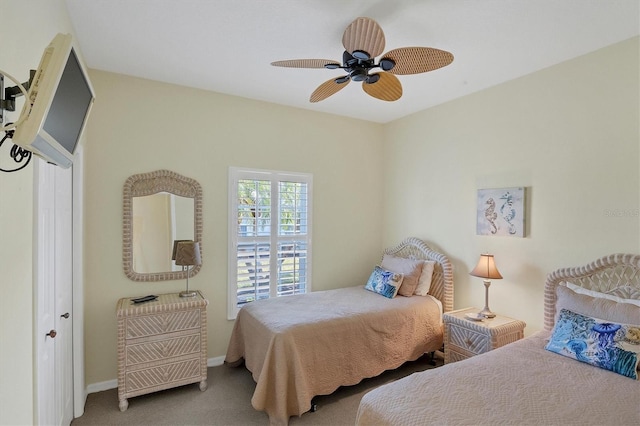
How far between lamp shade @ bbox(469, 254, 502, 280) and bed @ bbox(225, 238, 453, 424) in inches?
19.9

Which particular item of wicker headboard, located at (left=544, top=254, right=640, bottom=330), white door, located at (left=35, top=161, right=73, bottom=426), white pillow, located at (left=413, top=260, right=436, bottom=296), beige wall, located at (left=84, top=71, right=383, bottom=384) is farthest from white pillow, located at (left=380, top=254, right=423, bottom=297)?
white door, located at (left=35, top=161, right=73, bottom=426)

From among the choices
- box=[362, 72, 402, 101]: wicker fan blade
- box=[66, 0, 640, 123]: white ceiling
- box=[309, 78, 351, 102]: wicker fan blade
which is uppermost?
box=[66, 0, 640, 123]: white ceiling

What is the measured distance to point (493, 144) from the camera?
3.29 m

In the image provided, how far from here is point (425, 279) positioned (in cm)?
362

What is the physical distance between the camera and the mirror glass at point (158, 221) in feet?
10.2

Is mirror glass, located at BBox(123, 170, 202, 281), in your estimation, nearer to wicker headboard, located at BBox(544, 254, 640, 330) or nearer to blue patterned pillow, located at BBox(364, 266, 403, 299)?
blue patterned pillow, located at BBox(364, 266, 403, 299)

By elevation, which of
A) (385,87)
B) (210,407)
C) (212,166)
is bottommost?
(210,407)

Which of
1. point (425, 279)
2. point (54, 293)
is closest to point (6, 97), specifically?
point (54, 293)

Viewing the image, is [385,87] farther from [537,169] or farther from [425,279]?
[425,279]

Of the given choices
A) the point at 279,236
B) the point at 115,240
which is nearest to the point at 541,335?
the point at 279,236

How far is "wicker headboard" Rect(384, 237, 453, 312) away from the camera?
3533 mm

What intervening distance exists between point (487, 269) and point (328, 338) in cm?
150

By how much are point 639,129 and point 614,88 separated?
14.0 inches

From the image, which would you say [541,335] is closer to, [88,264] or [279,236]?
[279,236]
